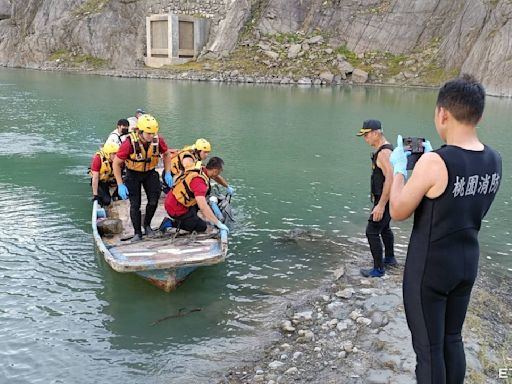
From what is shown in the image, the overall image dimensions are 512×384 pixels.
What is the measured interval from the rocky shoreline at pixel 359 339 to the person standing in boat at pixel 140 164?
3187 mm

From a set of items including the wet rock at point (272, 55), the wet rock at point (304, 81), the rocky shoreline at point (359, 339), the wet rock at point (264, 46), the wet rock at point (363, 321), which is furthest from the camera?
the wet rock at point (264, 46)

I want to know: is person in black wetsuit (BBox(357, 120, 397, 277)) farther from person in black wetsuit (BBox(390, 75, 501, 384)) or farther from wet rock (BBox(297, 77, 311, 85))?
wet rock (BBox(297, 77, 311, 85))

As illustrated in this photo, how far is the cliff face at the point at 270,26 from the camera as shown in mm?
58031

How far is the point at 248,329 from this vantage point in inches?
290

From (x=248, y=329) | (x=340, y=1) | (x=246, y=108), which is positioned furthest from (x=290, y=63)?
(x=248, y=329)

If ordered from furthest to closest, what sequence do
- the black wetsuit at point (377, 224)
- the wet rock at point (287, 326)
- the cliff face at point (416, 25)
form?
the cliff face at point (416, 25) → the black wetsuit at point (377, 224) → the wet rock at point (287, 326)

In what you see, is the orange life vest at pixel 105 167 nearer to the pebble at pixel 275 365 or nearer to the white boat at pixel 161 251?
the white boat at pixel 161 251

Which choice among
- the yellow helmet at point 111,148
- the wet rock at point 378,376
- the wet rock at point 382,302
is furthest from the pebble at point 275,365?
the yellow helmet at point 111,148

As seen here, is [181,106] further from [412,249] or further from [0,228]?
[412,249]

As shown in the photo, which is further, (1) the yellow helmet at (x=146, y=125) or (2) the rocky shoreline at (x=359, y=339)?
(1) the yellow helmet at (x=146, y=125)

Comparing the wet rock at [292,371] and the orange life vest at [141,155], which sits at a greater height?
the orange life vest at [141,155]

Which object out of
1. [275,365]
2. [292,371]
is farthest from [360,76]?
[292,371]

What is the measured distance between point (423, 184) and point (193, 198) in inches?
232

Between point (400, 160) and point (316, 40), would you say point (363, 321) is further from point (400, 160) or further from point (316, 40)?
point (316, 40)
